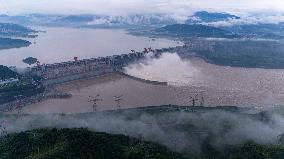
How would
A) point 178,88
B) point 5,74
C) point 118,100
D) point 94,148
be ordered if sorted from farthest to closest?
point 5,74, point 178,88, point 118,100, point 94,148

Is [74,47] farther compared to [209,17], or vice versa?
[209,17]

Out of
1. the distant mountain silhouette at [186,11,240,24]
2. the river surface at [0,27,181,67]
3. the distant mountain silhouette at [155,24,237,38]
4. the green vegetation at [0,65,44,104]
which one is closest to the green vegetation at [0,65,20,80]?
the green vegetation at [0,65,44,104]

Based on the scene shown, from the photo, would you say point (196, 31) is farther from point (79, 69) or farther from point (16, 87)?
point (16, 87)

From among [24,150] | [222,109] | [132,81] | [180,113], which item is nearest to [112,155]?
[24,150]

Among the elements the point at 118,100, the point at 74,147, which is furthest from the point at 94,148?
the point at 118,100

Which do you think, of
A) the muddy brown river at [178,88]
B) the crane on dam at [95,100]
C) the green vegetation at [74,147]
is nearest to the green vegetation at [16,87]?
the muddy brown river at [178,88]

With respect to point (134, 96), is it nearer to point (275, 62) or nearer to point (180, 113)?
point (180, 113)

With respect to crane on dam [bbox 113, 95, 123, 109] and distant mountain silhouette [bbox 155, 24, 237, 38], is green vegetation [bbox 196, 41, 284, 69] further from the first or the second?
crane on dam [bbox 113, 95, 123, 109]

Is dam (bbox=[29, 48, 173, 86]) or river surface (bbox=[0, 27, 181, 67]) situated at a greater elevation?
dam (bbox=[29, 48, 173, 86])

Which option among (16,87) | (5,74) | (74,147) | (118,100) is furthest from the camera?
(5,74)
